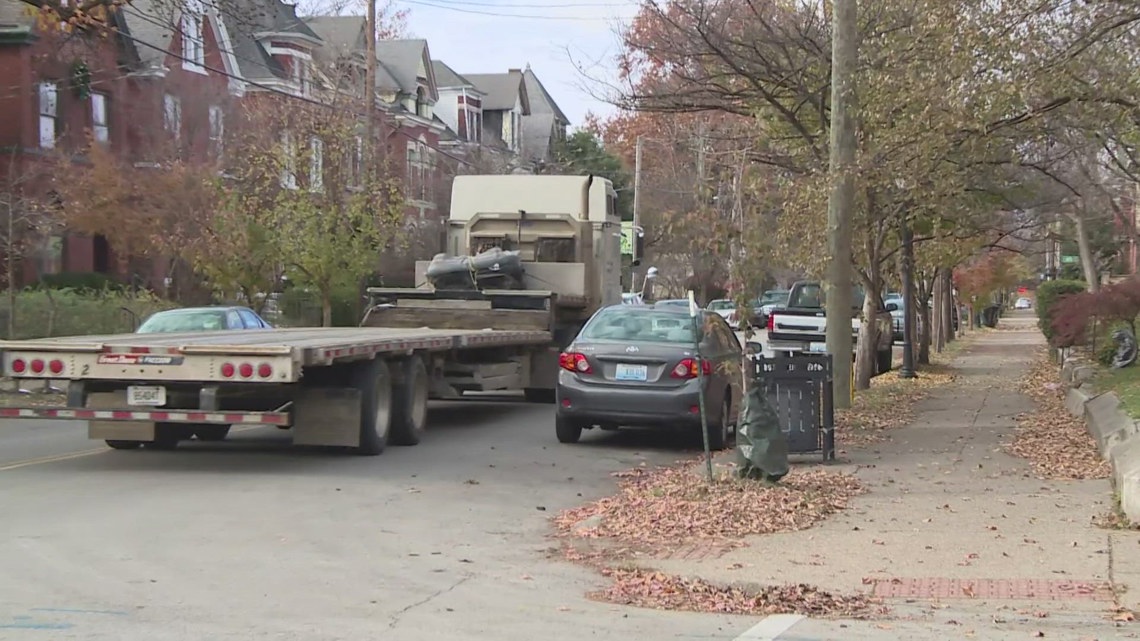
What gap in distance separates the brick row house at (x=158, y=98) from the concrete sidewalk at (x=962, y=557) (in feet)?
49.1

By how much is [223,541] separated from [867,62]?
1257 cm

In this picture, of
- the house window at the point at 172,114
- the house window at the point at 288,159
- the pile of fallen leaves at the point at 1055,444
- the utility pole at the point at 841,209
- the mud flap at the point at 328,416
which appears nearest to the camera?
the pile of fallen leaves at the point at 1055,444

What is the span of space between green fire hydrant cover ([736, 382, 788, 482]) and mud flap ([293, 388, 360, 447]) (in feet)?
12.6

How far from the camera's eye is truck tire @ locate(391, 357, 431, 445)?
45.4ft

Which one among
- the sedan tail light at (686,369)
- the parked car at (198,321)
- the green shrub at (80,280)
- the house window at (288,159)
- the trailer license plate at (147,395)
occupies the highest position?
the house window at (288,159)

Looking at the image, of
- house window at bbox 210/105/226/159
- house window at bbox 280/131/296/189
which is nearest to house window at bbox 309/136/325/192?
house window at bbox 280/131/296/189

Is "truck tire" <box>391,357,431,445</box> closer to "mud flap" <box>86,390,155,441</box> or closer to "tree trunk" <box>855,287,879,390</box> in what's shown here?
"mud flap" <box>86,390,155,441</box>

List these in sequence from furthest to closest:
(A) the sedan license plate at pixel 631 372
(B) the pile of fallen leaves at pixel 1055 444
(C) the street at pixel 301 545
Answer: (A) the sedan license plate at pixel 631 372
(B) the pile of fallen leaves at pixel 1055 444
(C) the street at pixel 301 545

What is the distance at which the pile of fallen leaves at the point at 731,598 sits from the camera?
7309 mm

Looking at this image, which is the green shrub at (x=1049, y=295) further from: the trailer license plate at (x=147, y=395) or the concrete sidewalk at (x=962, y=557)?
the trailer license plate at (x=147, y=395)

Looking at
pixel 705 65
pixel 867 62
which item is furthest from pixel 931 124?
pixel 705 65

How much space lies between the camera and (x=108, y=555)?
828cm

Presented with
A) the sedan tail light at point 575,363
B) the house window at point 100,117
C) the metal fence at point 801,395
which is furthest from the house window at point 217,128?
the metal fence at point 801,395

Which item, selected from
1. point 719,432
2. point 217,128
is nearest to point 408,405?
point 719,432
